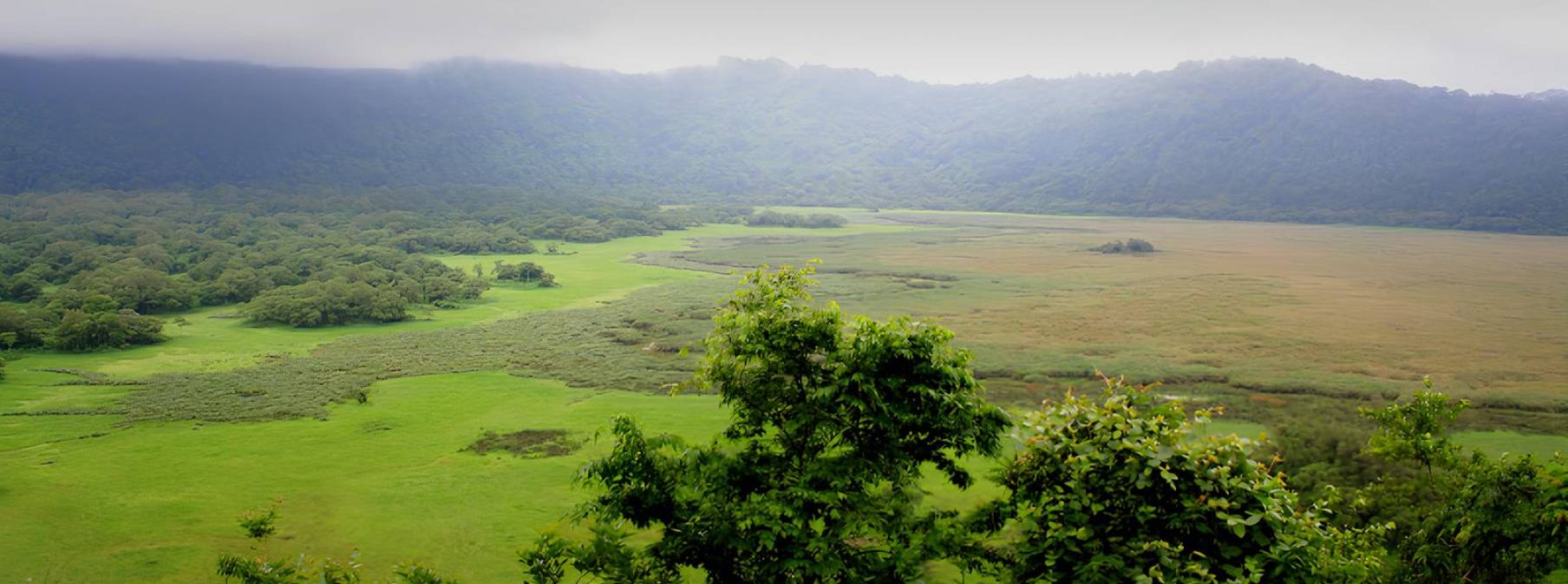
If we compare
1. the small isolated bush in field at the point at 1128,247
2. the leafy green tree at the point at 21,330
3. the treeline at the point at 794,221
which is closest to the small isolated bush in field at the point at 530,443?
the leafy green tree at the point at 21,330

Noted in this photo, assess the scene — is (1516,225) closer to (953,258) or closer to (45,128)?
(953,258)

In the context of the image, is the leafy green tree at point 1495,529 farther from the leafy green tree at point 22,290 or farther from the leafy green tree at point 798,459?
the leafy green tree at point 22,290

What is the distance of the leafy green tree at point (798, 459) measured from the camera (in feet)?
24.3

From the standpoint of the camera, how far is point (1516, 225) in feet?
327

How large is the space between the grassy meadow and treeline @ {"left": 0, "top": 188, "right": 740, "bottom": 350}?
7.41ft

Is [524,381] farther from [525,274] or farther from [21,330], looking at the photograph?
[525,274]

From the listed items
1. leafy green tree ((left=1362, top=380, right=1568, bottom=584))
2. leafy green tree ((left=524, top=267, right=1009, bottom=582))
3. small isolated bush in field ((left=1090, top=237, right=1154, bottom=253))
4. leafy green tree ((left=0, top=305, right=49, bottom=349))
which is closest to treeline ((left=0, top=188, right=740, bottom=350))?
leafy green tree ((left=0, top=305, right=49, bottom=349))

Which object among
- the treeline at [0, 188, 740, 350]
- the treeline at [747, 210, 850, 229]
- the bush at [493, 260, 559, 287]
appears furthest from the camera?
the treeline at [747, 210, 850, 229]

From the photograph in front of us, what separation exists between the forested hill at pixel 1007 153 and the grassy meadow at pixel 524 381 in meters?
81.6

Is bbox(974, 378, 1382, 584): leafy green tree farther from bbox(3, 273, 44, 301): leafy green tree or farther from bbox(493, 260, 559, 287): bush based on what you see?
bbox(3, 273, 44, 301): leafy green tree

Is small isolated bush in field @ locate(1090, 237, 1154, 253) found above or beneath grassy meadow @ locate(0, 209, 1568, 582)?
above

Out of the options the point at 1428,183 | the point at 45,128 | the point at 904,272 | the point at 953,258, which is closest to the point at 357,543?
the point at 904,272

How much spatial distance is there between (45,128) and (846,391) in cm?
18638

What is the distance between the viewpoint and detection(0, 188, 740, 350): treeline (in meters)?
38.2
